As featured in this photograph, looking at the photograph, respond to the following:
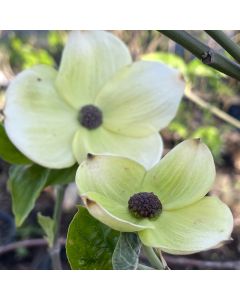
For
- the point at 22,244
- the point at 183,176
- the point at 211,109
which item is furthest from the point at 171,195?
the point at 211,109

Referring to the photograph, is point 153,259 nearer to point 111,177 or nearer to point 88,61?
point 111,177

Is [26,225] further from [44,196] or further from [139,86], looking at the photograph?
[139,86]

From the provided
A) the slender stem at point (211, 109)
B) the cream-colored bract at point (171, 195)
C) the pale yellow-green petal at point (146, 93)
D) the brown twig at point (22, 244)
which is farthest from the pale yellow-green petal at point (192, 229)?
the brown twig at point (22, 244)

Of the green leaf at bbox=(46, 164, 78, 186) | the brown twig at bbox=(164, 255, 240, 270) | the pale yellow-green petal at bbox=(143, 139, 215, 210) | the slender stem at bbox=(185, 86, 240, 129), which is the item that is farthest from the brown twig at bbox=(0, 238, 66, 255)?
the pale yellow-green petal at bbox=(143, 139, 215, 210)

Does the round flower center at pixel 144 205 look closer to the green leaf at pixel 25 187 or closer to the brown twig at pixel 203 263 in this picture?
the green leaf at pixel 25 187

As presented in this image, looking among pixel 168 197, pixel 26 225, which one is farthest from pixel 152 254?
pixel 26 225

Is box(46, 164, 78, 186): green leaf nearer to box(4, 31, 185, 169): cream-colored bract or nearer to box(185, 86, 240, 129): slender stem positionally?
box(4, 31, 185, 169): cream-colored bract
